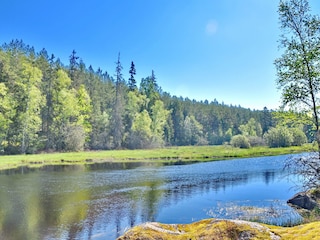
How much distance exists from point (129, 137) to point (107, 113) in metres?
12.0

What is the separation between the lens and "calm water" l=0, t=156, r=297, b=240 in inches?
617

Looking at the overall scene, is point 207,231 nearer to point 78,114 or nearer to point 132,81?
point 78,114

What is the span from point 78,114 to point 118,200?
53339mm

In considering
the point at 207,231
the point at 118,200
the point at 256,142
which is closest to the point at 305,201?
the point at 118,200

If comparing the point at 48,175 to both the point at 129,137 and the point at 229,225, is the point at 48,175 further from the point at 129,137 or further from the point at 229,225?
the point at 129,137

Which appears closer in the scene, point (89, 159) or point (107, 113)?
point (89, 159)

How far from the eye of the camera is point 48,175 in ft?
112

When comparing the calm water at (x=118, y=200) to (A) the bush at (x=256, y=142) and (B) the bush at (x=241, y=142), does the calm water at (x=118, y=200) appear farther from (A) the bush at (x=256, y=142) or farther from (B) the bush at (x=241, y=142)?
(A) the bush at (x=256, y=142)

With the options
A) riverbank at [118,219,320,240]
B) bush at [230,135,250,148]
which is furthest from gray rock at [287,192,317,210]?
bush at [230,135,250,148]

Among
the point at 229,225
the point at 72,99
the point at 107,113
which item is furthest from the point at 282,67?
the point at 107,113

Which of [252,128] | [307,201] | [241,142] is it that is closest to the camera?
[307,201]

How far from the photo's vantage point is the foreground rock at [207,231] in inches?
155

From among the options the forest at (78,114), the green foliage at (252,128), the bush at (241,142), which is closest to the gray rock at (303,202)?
the forest at (78,114)

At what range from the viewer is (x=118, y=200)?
70.9 ft
